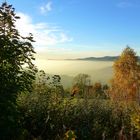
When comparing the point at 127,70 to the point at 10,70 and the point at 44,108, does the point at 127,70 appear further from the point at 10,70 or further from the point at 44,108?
the point at 10,70

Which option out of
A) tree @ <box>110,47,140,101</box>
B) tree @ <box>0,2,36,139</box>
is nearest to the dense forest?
tree @ <box>0,2,36,139</box>

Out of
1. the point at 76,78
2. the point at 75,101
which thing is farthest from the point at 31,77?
the point at 76,78

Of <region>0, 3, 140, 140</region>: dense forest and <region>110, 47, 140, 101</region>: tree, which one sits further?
<region>110, 47, 140, 101</region>: tree

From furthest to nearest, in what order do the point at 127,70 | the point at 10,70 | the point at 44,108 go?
1. the point at 127,70
2. the point at 44,108
3. the point at 10,70

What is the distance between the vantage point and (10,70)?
10.0 meters

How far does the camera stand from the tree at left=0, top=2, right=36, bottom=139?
9453mm

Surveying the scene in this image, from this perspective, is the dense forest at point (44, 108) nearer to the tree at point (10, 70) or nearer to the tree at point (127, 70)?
the tree at point (10, 70)

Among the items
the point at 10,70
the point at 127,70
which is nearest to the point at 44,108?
the point at 10,70

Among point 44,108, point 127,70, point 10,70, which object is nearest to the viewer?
point 10,70

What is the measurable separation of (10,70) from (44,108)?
11.9ft

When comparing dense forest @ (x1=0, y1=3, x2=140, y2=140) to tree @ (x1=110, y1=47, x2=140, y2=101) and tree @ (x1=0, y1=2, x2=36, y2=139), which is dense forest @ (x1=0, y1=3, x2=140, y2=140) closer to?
tree @ (x1=0, y1=2, x2=36, y2=139)

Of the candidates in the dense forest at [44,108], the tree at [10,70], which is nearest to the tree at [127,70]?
the dense forest at [44,108]

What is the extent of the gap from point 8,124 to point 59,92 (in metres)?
5.13

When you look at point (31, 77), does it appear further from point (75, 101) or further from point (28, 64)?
point (75, 101)
